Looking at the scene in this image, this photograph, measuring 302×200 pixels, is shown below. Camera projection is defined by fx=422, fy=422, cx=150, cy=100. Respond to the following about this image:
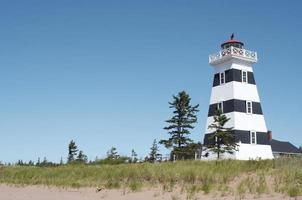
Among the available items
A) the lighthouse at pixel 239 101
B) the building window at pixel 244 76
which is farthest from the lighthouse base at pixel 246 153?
the building window at pixel 244 76

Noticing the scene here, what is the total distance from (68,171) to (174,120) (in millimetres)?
13511

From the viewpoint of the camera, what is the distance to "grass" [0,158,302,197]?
17.3 m

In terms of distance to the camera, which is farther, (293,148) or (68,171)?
(293,148)

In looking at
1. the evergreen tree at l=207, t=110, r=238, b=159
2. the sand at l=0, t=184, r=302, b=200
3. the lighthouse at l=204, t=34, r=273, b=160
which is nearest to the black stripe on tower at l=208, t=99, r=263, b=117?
the lighthouse at l=204, t=34, r=273, b=160

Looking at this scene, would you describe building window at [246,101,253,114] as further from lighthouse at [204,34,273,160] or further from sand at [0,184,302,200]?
sand at [0,184,302,200]

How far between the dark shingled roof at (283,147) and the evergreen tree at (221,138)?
1906 centimetres

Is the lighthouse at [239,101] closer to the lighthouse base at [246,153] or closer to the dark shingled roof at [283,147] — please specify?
the lighthouse base at [246,153]

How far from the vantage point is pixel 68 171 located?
29.7 meters

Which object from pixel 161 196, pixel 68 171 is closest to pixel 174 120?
pixel 68 171

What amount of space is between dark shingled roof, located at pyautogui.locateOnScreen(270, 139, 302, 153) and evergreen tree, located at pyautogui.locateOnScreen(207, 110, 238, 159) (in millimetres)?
19056

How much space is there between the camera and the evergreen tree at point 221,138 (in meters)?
36.4

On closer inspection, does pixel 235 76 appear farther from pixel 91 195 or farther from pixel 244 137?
pixel 91 195

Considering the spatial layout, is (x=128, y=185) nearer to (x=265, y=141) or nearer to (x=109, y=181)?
(x=109, y=181)

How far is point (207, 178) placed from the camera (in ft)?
65.6
